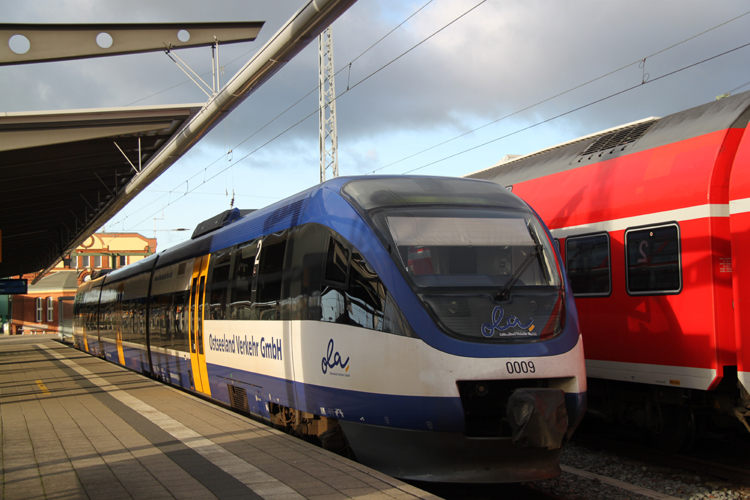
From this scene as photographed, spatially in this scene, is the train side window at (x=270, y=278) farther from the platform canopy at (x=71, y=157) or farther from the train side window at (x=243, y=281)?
the platform canopy at (x=71, y=157)

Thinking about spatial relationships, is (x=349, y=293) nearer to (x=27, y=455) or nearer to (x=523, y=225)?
(x=523, y=225)

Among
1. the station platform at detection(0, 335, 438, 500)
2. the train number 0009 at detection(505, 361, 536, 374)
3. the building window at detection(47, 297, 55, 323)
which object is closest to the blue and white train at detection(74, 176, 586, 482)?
the train number 0009 at detection(505, 361, 536, 374)

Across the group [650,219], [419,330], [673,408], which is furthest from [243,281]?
[673,408]

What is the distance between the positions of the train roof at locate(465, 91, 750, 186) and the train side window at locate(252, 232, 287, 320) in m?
4.53

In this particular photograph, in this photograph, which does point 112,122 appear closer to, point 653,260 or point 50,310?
point 653,260

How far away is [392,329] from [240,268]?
4142 mm

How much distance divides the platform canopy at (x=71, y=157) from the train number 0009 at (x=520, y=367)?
8646mm

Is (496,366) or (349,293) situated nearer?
(496,366)

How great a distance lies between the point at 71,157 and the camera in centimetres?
1520

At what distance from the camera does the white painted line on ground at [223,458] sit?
5255mm

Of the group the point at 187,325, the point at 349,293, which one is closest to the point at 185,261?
the point at 187,325

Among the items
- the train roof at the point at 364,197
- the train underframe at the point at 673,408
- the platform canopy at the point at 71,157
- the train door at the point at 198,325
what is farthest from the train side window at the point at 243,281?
the train underframe at the point at 673,408

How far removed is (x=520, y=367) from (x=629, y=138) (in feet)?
15.3

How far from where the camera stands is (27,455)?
6.94 meters
